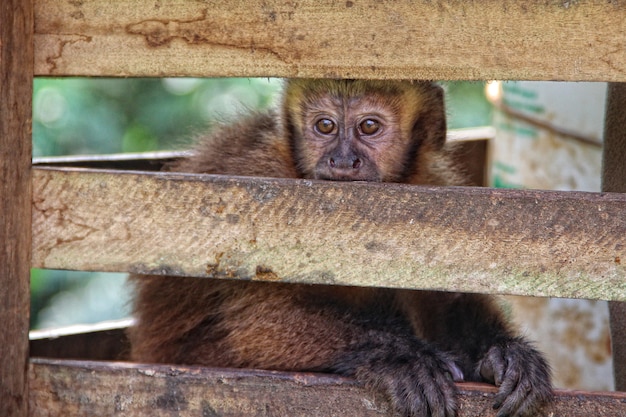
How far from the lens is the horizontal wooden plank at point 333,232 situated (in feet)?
8.29

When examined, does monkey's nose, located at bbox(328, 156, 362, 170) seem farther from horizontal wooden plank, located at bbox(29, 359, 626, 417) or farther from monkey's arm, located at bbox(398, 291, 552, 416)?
horizontal wooden plank, located at bbox(29, 359, 626, 417)

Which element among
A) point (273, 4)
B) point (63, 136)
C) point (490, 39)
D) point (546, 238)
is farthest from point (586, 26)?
point (63, 136)

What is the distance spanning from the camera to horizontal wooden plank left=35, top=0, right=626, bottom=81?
2488mm

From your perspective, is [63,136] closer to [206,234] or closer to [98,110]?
[98,110]

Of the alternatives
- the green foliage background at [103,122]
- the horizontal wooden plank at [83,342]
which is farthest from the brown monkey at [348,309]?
the green foliage background at [103,122]

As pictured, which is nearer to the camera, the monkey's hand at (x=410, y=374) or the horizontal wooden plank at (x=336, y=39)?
the horizontal wooden plank at (x=336, y=39)

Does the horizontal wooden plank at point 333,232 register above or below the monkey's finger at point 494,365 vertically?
above

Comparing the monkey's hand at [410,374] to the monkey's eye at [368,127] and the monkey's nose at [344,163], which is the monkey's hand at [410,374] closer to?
the monkey's nose at [344,163]

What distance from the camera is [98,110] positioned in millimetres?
7488

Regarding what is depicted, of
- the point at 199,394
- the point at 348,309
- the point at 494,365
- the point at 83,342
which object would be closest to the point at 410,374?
the point at 494,365

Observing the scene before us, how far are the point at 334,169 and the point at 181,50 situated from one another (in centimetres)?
113

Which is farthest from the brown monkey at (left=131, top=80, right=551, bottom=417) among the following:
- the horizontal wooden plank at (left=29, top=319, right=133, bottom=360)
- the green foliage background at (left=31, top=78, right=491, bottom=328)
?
the green foliage background at (left=31, top=78, right=491, bottom=328)

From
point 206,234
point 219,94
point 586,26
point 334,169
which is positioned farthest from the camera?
point 219,94

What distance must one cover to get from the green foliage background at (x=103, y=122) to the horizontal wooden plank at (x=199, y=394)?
3.95 metres
